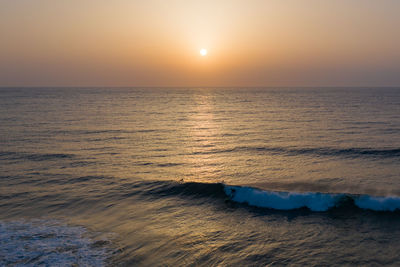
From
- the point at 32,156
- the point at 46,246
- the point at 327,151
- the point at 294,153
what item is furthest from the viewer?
the point at 327,151

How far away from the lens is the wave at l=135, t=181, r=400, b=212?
15.0m

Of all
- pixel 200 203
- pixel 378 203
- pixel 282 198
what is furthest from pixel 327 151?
pixel 200 203

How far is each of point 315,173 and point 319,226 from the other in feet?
24.3

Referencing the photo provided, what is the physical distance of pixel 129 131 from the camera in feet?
124

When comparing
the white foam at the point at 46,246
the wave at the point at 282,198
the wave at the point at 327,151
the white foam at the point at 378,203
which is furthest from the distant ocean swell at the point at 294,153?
the white foam at the point at 46,246

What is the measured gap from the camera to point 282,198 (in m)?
15.8

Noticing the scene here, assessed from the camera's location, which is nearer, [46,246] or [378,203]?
[46,246]

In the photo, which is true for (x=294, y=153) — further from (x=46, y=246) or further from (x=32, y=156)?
(x=32, y=156)

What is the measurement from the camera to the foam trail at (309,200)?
14.9 metres

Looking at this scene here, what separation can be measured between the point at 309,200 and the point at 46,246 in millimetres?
11686

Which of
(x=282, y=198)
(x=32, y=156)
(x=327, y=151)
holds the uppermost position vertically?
(x=327, y=151)

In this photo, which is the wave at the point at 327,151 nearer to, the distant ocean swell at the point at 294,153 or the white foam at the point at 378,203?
the distant ocean swell at the point at 294,153

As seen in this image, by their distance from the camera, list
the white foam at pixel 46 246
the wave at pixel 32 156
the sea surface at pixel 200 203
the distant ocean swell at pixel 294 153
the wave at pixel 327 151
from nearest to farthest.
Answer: the white foam at pixel 46 246, the sea surface at pixel 200 203, the wave at pixel 32 156, the distant ocean swell at pixel 294 153, the wave at pixel 327 151

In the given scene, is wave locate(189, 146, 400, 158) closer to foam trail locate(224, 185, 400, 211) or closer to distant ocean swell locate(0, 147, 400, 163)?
distant ocean swell locate(0, 147, 400, 163)
